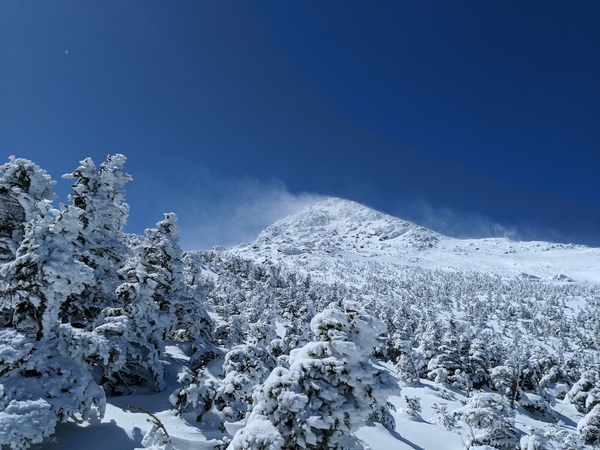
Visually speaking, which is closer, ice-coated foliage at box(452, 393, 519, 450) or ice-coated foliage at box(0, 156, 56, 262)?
ice-coated foliage at box(0, 156, 56, 262)

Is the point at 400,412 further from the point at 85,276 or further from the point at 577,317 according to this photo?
the point at 577,317

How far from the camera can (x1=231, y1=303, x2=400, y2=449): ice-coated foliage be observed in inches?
272

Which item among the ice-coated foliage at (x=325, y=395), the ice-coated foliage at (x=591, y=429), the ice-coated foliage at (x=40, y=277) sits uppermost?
the ice-coated foliage at (x=40, y=277)

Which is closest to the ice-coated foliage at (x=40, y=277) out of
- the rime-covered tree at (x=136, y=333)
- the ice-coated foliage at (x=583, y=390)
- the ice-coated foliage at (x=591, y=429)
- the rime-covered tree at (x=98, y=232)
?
the rime-covered tree at (x=136, y=333)

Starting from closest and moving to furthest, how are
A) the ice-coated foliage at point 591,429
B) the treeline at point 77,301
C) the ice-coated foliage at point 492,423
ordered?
the treeline at point 77,301, the ice-coated foliage at point 492,423, the ice-coated foliage at point 591,429

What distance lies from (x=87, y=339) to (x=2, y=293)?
10.0ft

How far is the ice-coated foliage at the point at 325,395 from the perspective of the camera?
691 cm

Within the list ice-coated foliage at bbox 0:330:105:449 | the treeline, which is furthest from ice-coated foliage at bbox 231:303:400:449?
the treeline

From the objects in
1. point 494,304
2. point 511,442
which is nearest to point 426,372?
point 511,442

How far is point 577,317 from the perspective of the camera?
13362 cm

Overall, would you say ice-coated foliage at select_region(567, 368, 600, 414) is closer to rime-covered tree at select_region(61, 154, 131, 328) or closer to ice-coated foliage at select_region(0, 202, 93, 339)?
rime-covered tree at select_region(61, 154, 131, 328)

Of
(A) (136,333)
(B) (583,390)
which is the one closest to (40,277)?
(A) (136,333)

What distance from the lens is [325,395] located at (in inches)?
275

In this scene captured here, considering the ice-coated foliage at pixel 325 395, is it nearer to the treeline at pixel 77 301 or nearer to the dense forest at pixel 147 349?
the dense forest at pixel 147 349
